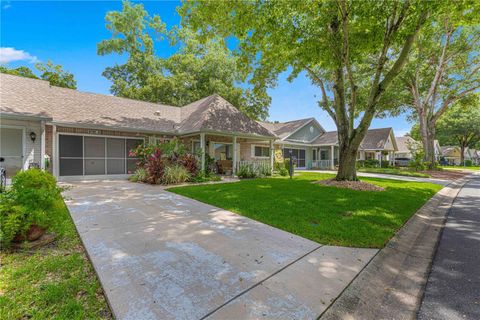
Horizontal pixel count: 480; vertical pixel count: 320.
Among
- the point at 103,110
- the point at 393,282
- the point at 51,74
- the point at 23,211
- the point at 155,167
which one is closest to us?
the point at 393,282

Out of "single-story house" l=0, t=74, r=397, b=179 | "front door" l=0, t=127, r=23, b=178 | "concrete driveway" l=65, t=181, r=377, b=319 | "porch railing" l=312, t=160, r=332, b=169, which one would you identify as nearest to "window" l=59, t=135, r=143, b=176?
"single-story house" l=0, t=74, r=397, b=179

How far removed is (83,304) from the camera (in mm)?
2188

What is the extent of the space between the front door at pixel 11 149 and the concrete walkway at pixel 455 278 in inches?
574

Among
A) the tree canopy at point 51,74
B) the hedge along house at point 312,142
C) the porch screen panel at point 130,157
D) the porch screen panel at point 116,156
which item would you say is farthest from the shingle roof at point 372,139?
the tree canopy at point 51,74

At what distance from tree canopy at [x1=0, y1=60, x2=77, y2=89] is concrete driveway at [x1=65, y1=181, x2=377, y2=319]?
25591 millimetres

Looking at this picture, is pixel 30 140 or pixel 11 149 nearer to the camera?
pixel 30 140

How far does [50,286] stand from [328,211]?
544cm

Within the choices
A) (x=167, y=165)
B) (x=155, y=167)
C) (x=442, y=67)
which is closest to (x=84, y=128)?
(x=155, y=167)

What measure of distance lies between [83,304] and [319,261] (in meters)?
A: 2.86

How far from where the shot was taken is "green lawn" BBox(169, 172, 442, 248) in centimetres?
412

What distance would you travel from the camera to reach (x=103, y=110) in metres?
12.7

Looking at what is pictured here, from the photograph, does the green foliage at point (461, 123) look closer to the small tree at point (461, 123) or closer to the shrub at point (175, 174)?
the small tree at point (461, 123)

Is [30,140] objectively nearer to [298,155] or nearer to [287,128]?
[287,128]

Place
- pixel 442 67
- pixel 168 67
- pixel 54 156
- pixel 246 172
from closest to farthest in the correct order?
1. pixel 54 156
2. pixel 246 172
3. pixel 442 67
4. pixel 168 67
